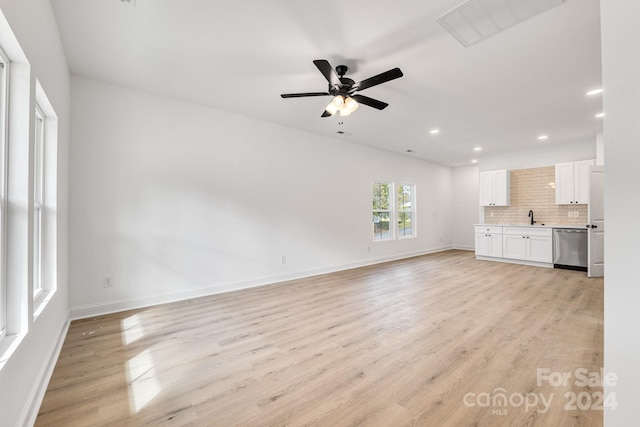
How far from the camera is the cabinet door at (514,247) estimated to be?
6273 mm

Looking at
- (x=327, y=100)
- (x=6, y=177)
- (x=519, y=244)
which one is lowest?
(x=519, y=244)

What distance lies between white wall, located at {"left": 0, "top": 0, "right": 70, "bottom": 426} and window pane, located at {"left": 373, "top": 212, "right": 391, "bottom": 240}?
5.64 metres

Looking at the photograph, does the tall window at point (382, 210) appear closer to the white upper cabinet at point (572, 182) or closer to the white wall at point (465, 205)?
the white wall at point (465, 205)

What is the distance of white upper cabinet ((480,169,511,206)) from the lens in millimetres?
6945

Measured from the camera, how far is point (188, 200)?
3887 millimetres

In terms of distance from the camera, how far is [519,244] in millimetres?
6332

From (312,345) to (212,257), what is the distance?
2285 millimetres

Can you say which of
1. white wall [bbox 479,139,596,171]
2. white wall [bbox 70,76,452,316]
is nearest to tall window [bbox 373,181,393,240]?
white wall [bbox 70,76,452,316]

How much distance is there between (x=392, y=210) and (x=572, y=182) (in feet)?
12.6

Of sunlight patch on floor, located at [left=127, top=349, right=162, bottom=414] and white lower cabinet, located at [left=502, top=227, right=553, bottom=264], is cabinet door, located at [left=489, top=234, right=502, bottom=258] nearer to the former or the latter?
white lower cabinet, located at [left=502, top=227, right=553, bottom=264]

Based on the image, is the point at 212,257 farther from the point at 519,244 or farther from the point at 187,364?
the point at 519,244

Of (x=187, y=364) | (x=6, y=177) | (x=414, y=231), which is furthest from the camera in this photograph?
(x=414, y=231)

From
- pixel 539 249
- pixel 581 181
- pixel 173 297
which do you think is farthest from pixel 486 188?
pixel 173 297

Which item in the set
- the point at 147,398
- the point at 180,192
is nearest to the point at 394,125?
the point at 180,192
